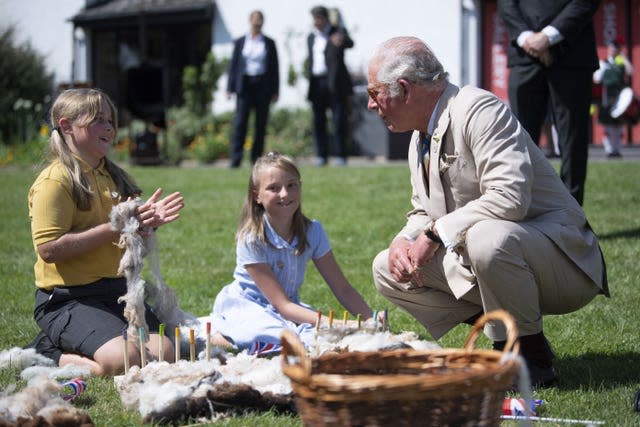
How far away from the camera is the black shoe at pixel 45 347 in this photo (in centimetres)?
411

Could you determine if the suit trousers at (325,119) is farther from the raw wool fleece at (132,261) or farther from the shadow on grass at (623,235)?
the raw wool fleece at (132,261)

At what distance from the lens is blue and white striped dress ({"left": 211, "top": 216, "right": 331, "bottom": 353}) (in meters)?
4.34

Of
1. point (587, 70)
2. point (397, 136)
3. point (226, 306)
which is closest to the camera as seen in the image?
point (226, 306)

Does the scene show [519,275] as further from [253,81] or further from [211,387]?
[253,81]

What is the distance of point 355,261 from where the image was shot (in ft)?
20.4

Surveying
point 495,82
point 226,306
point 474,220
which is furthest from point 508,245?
point 495,82

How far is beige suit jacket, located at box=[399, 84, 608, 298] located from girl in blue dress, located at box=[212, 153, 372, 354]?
0.95 m

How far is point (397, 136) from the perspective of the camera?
13.8m

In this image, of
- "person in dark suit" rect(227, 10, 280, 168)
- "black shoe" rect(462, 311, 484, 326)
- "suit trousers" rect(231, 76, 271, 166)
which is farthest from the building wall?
"black shoe" rect(462, 311, 484, 326)

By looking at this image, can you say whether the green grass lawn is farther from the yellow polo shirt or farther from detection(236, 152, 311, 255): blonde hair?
detection(236, 152, 311, 255): blonde hair

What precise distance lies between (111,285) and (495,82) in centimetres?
A: 1300

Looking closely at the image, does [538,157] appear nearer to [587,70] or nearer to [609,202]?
[587,70]

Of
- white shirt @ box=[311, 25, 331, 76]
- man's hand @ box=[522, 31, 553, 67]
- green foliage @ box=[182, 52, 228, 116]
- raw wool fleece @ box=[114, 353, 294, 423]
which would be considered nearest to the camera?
raw wool fleece @ box=[114, 353, 294, 423]

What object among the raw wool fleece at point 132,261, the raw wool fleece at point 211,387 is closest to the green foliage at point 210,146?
the raw wool fleece at point 132,261
